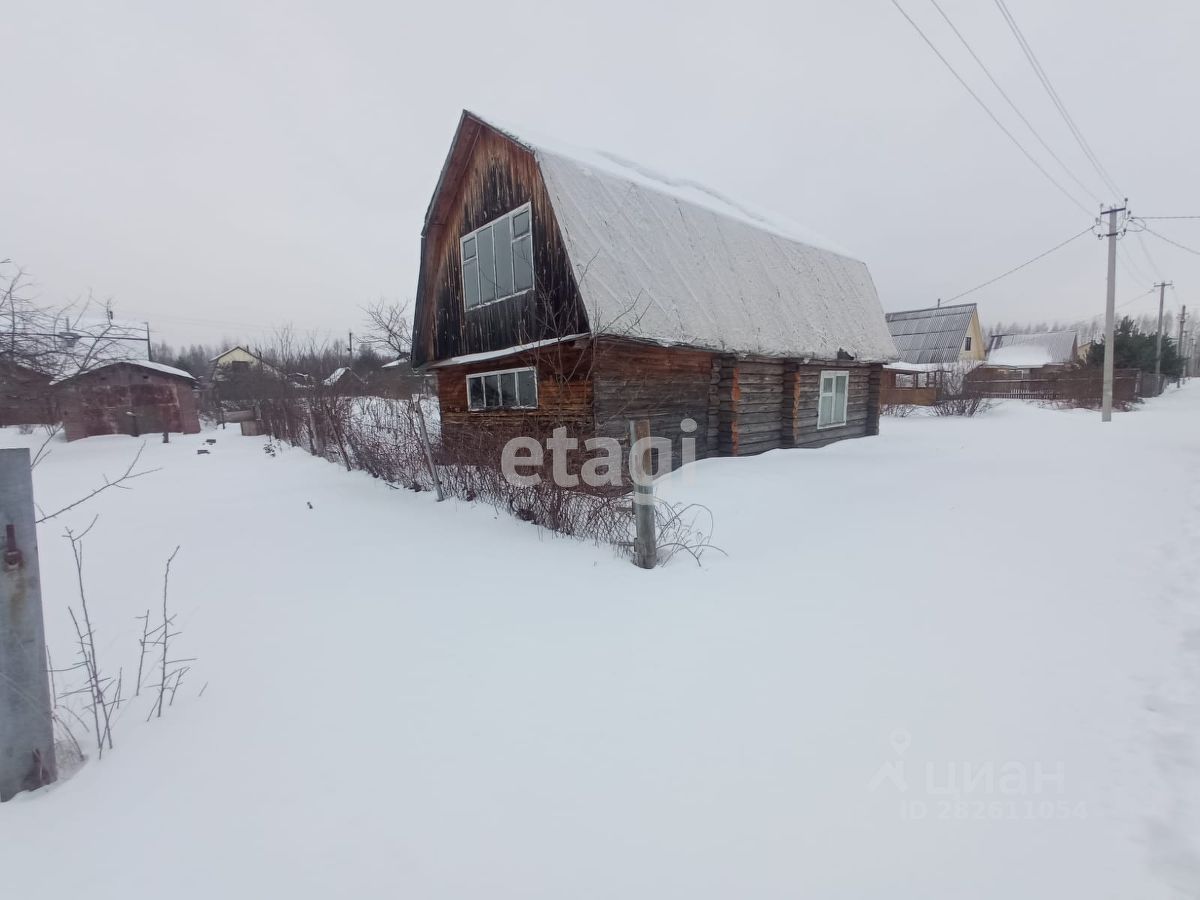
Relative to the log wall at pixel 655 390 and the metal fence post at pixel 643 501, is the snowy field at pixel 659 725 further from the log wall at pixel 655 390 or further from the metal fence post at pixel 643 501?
the log wall at pixel 655 390

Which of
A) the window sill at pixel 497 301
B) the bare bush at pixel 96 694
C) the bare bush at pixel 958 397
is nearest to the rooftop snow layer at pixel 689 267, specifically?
the window sill at pixel 497 301

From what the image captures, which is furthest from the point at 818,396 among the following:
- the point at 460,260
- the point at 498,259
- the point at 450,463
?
the point at 450,463

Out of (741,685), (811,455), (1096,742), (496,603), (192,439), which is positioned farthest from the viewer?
(192,439)

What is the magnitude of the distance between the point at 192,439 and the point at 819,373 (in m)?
27.7

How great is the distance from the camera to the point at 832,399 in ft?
44.4

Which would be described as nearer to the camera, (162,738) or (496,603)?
(162,738)

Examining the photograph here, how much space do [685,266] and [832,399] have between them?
Answer: 6480 millimetres

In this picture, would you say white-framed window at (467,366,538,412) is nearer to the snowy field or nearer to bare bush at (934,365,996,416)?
the snowy field

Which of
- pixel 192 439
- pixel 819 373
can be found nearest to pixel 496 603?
pixel 819 373

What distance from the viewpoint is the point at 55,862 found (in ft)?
5.93

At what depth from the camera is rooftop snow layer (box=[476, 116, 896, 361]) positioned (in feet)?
27.1

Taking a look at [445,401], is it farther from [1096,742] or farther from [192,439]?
[192,439]

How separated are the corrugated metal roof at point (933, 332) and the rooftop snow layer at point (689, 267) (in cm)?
2228

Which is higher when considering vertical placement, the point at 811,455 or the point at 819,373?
the point at 819,373
